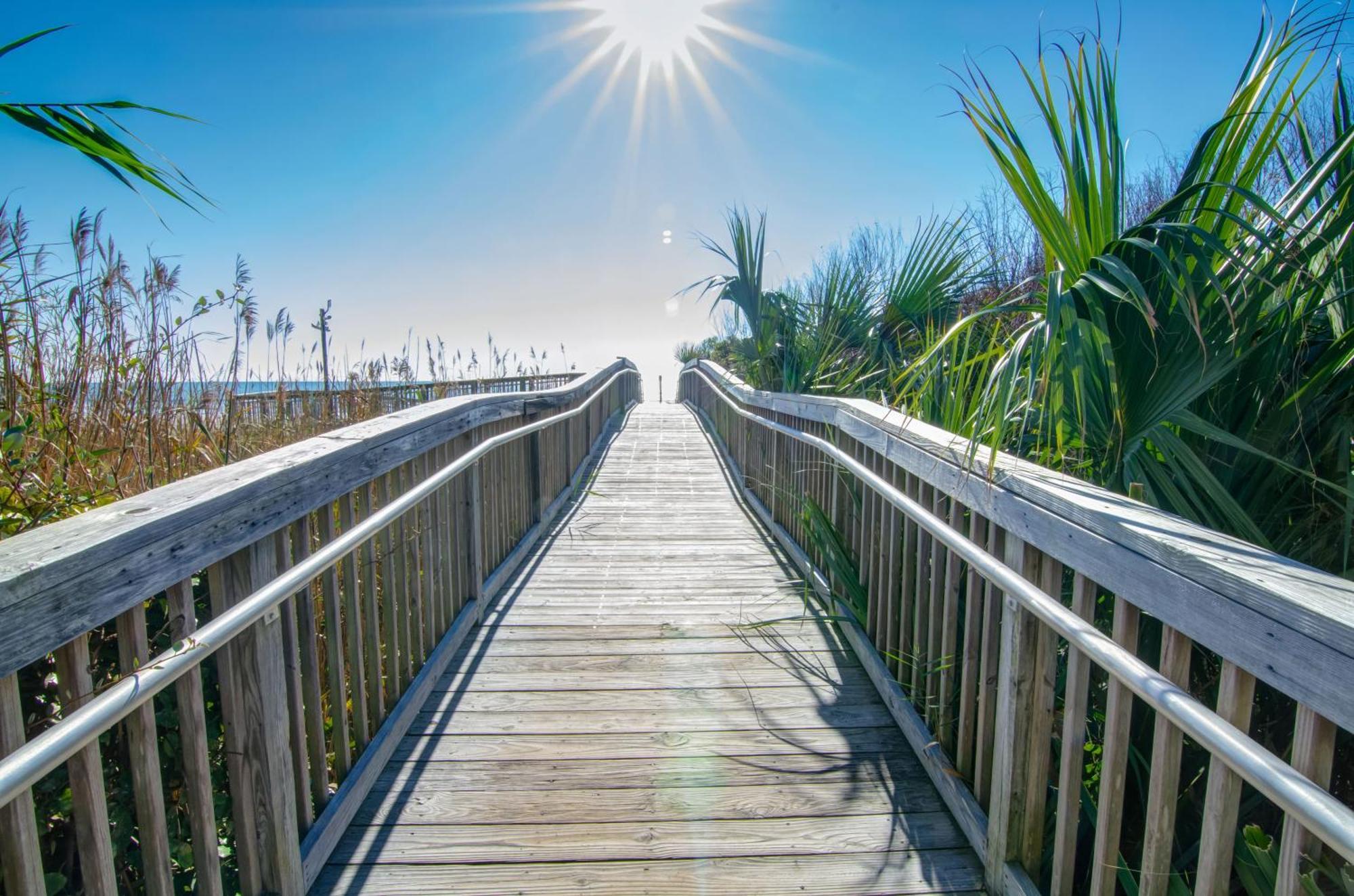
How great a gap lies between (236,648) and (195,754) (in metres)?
0.21

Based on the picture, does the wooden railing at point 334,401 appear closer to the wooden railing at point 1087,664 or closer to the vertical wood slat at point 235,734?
the vertical wood slat at point 235,734

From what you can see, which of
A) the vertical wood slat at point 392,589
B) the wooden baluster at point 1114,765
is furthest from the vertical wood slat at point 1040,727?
the vertical wood slat at point 392,589

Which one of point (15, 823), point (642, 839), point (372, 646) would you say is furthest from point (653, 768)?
point (15, 823)

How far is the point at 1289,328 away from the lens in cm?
163

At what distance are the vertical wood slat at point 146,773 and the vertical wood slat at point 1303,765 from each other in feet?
5.55

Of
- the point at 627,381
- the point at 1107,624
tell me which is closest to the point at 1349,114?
the point at 1107,624

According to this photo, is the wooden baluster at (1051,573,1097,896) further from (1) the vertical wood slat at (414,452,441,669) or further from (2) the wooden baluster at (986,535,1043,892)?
(1) the vertical wood slat at (414,452,441,669)

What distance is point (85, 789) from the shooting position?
1.06 m

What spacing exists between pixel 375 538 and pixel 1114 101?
2.64 metres

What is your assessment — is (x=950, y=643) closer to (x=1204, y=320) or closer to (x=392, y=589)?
(x=1204, y=320)

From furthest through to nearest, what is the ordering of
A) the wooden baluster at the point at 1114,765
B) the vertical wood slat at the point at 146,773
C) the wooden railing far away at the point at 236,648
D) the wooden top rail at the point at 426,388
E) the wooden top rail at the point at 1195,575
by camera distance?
the wooden top rail at the point at 426,388
the wooden baluster at the point at 1114,765
the vertical wood slat at the point at 146,773
the wooden railing far away at the point at 236,648
the wooden top rail at the point at 1195,575

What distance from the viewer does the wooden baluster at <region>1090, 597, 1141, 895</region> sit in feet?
4.19

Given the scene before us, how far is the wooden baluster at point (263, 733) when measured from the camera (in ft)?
4.86

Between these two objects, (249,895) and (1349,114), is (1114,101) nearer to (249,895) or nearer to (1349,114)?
(1349,114)
